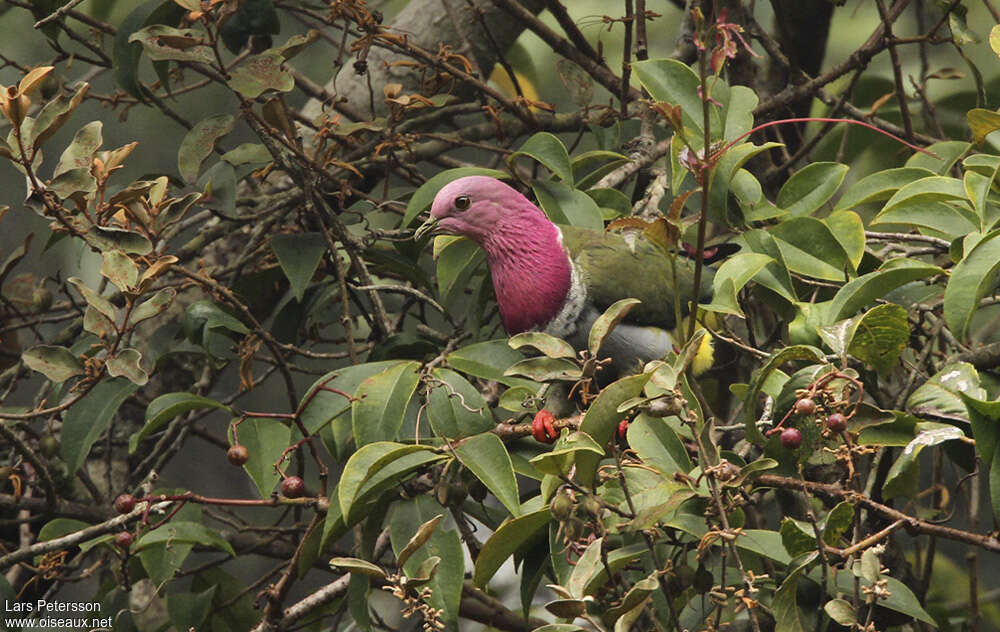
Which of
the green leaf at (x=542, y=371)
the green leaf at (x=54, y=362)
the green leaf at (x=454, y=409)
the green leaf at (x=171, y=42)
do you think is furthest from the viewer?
the green leaf at (x=171, y=42)

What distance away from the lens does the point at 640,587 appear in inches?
39.4

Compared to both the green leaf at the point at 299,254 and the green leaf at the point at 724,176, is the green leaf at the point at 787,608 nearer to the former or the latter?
the green leaf at the point at 724,176

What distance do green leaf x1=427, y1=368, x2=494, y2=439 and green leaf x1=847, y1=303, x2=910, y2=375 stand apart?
0.45 m

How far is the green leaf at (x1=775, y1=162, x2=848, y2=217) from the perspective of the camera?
1532 millimetres

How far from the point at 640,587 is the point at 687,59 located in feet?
4.38

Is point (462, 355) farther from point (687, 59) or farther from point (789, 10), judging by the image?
point (789, 10)

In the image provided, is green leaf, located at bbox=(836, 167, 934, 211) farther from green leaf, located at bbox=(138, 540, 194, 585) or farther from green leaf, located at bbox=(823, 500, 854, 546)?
green leaf, located at bbox=(138, 540, 194, 585)

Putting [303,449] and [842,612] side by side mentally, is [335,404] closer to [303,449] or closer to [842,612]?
[842,612]

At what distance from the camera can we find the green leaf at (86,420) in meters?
1.55

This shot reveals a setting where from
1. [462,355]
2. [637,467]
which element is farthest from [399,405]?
[637,467]

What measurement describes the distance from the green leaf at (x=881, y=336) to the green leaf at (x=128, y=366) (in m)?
0.88

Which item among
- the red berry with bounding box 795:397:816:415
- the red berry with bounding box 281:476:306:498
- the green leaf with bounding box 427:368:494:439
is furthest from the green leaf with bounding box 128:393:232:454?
the red berry with bounding box 795:397:816:415

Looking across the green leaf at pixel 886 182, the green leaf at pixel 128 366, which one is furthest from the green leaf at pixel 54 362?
the green leaf at pixel 886 182

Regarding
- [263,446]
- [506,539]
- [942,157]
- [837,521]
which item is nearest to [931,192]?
[942,157]
